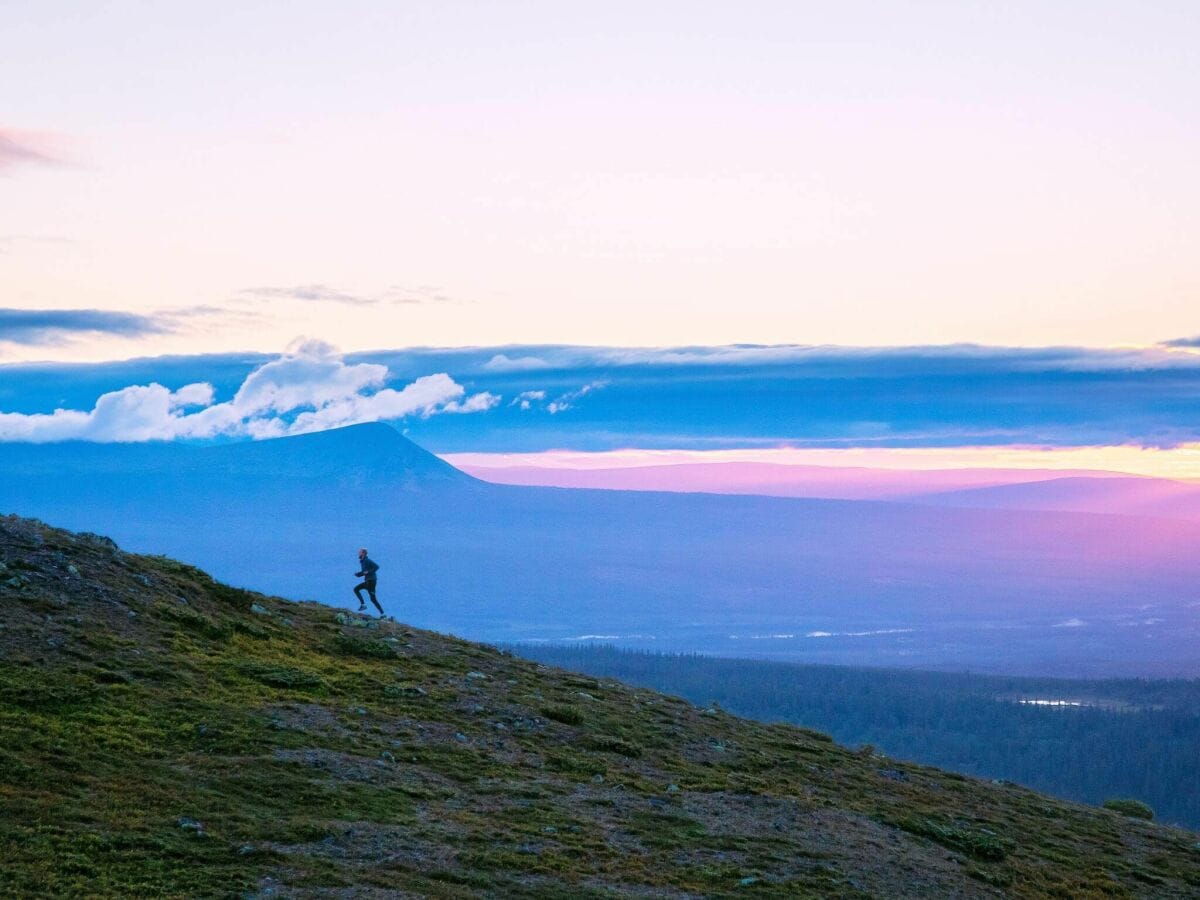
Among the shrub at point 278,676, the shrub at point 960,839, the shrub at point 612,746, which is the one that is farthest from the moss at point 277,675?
the shrub at point 960,839

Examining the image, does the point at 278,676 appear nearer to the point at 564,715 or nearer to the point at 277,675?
the point at 277,675

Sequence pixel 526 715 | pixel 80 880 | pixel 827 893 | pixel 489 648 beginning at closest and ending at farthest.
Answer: pixel 80 880, pixel 827 893, pixel 526 715, pixel 489 648

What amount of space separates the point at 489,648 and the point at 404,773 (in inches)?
561

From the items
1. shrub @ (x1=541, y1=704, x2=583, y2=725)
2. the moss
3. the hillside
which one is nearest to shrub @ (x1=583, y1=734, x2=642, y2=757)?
the hillside

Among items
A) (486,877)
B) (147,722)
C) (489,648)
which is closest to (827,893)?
(486,877)

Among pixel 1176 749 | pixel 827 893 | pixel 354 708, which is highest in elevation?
pixel 354 708

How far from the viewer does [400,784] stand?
21.9m

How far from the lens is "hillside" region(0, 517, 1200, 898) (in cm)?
1788

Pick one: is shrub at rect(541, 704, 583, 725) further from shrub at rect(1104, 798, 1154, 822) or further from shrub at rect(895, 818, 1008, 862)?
shrub at rect(1104, 798, 1154, 822)

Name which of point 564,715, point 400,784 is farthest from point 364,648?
point 400,784

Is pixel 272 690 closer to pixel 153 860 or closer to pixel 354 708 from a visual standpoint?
pixel 354 708

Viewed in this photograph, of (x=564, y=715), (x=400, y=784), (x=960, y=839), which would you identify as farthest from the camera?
(x=564, y=715)

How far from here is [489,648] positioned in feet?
121

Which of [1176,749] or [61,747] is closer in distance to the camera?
[61,747]
